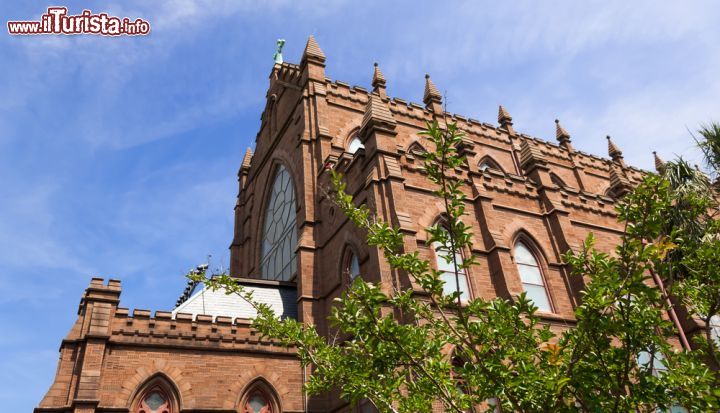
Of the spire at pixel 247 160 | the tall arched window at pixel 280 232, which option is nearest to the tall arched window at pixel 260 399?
the tall arched window at pixel 280 232

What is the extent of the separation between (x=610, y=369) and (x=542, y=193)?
1341 cm

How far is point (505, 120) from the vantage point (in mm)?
31281

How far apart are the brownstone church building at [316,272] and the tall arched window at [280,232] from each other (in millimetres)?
139

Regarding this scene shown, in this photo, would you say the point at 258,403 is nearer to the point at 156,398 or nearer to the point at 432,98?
the point at 156,398

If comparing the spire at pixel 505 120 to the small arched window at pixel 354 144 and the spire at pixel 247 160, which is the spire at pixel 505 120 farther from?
the spire at pixel 247 160

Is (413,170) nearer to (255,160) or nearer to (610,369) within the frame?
(610,369)

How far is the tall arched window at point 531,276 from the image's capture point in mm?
17000

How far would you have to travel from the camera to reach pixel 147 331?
617 inches

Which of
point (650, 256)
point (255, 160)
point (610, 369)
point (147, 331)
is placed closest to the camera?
point (650, 256)

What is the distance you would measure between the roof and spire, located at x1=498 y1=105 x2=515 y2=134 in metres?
16.6

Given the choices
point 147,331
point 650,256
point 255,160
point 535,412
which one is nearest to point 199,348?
point 147,331

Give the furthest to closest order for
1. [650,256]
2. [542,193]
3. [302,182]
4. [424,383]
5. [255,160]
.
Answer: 1. [255,160]
2. [302,182]
3. [542,193]
4. [424,383]
5. [650,256]

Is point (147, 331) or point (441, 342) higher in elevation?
point (147, 331)

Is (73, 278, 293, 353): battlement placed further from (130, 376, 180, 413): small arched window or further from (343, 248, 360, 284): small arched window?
→ (343, 248, 360, 284): small arched window
